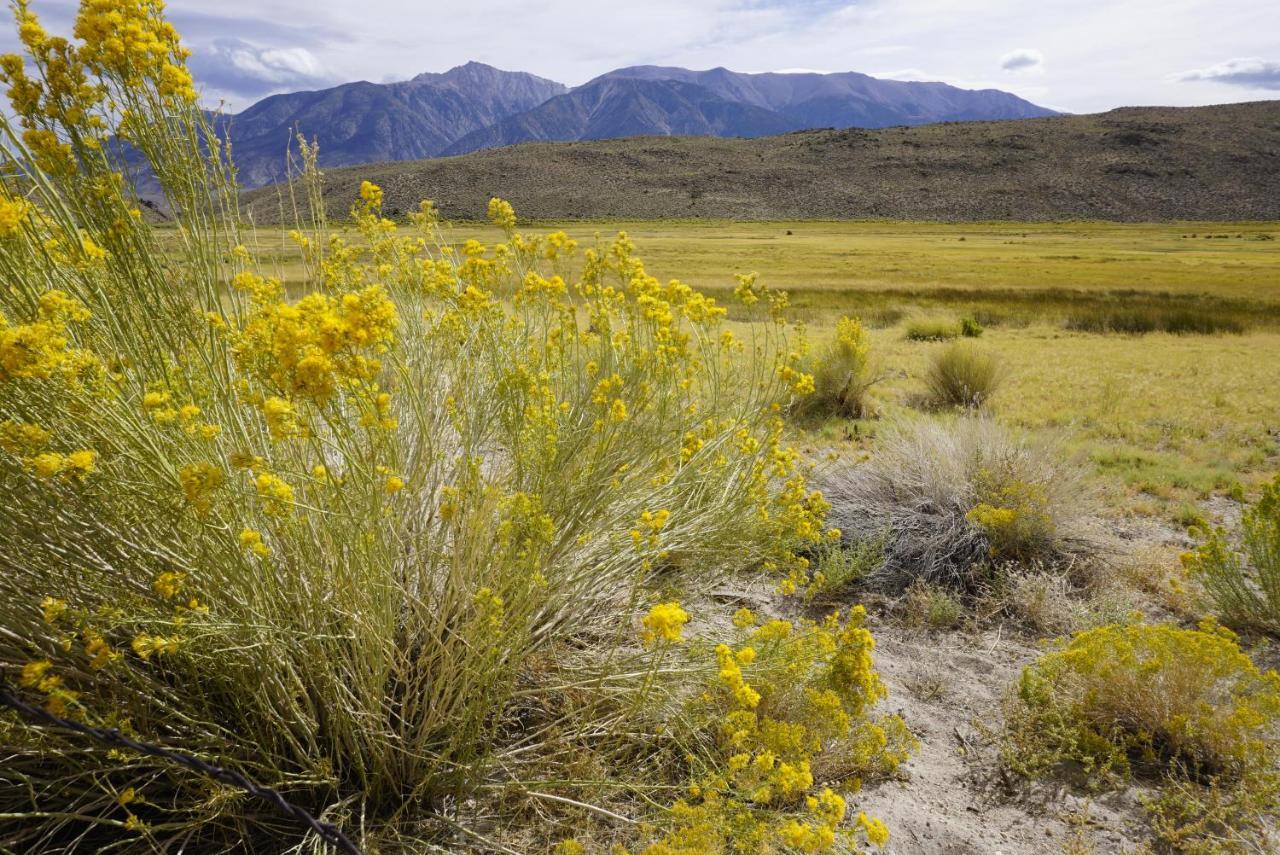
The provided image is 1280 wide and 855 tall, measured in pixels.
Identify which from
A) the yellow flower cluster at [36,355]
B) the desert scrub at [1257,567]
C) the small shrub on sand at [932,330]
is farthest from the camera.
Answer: the small shrub on sand at [932,330]

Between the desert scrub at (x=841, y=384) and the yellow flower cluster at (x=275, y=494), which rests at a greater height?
the yellow flower cluster at (x=275, y=494)

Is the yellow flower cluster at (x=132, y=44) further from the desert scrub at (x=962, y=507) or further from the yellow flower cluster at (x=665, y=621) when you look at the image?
the desert scrub at (x=962, y=507)

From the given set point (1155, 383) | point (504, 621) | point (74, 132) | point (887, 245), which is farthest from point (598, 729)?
point (887, 245)

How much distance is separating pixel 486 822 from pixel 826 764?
1414mm

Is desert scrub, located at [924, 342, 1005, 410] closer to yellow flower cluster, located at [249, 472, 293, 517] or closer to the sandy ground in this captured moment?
the sandy ground

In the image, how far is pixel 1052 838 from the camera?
2.63 meters

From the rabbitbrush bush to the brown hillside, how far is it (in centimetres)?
8174

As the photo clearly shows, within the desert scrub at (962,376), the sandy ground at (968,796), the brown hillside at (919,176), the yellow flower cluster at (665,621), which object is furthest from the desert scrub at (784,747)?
the brown hillside at (919,176)

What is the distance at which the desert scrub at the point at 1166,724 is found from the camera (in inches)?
105

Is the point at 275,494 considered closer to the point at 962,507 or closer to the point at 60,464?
the point at 60,464

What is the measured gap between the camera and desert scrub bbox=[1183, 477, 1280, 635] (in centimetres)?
383

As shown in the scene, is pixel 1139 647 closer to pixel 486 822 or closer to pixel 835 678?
pixel 835 678

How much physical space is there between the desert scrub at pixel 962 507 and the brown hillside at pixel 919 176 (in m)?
80.4

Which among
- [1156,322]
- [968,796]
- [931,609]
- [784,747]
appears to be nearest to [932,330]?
[1156,322]
